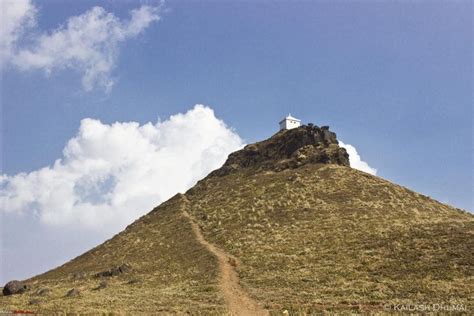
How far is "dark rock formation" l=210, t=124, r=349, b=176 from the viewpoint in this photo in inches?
3147

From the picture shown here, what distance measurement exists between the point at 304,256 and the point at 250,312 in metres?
15.4

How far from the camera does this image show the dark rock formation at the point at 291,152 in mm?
79938

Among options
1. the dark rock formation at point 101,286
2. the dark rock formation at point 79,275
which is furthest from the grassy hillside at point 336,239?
the dark rock formation at point 79,275

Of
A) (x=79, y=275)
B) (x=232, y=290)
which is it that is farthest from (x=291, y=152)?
(x=232, y=290)

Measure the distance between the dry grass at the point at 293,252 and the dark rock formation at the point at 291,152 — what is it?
4619mm

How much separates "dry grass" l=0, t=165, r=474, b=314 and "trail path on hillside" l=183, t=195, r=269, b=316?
0.71 meters

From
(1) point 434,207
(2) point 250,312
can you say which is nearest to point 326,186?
(1) point 434,207

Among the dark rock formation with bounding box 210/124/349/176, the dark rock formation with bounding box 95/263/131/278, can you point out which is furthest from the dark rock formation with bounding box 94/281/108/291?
the dark rock formation with bounding box 210/124/349/176

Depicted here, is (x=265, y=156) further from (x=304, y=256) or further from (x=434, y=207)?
(x=304, y=256)

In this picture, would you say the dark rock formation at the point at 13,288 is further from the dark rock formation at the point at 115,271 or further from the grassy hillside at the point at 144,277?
the dark rock formation at the point at 115,271

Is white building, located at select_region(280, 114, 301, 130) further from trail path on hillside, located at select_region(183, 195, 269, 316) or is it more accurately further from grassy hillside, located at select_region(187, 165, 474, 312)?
trail path on hillside, located at select_region(183, 195, 269, 316)

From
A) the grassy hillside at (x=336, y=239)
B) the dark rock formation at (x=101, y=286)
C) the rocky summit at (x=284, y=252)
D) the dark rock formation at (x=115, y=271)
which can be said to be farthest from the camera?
the dark rock formation at (x=115, y=271)

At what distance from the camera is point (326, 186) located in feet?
220

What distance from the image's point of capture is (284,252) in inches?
1753
